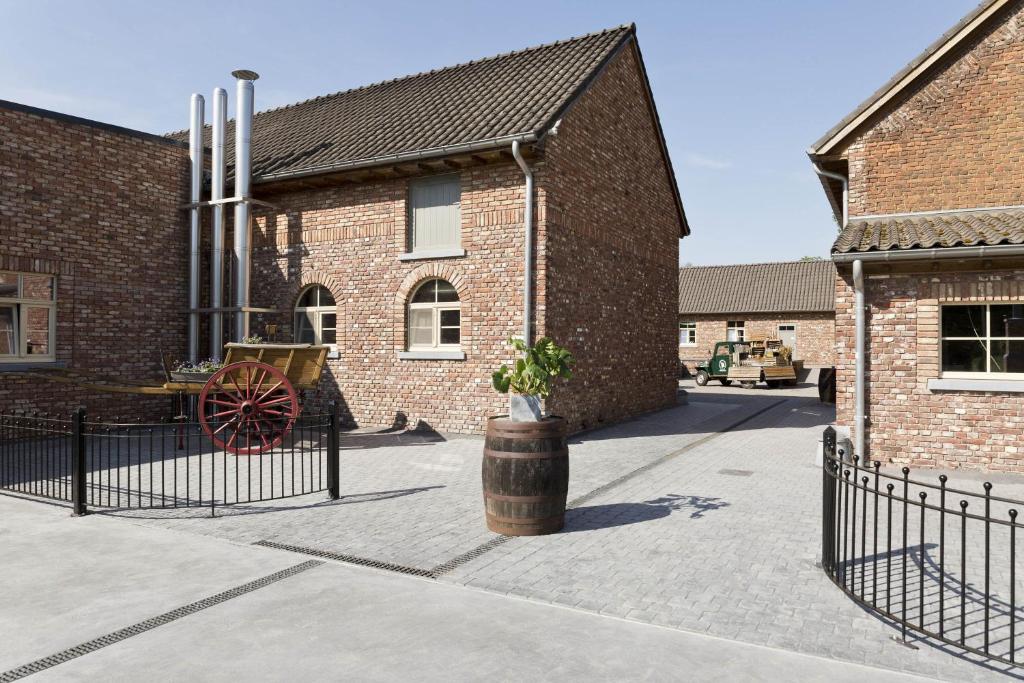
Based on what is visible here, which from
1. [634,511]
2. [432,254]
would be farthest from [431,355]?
[634,511]

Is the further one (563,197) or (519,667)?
(563,197)

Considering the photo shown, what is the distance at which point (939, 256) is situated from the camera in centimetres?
874

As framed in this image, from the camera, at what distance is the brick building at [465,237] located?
1217cm

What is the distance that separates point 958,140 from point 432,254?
854 cm

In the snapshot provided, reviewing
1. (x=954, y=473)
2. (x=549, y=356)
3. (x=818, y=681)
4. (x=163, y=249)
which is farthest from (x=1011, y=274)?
(x=163, y=249)

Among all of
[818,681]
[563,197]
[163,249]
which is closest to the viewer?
[818,681]

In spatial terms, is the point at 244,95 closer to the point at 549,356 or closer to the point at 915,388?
the point at 549,356

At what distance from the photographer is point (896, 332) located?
9648 millimetres

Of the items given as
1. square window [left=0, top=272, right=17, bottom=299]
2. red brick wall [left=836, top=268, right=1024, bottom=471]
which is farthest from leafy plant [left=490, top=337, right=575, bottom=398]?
square window [left=0, top=272, right=17, bottom=299]

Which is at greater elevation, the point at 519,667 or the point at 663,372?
the point at 663,372

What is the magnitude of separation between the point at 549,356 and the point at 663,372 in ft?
37.8

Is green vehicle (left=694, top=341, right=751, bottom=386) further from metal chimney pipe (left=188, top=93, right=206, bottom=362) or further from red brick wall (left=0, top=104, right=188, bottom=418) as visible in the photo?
red brick wall (left=0, top=104, right=188, bottom=418)

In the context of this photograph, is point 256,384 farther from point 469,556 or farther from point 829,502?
point 829,502

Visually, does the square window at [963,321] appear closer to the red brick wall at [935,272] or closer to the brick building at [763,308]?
the red brick wall at [935,272]
